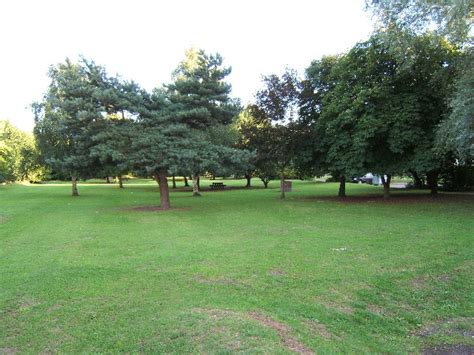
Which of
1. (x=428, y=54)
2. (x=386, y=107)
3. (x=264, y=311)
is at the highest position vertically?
(x=428, y=54)

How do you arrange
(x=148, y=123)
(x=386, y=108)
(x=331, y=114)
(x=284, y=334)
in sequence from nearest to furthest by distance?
(x=284, y=334), (x=148, y=123), (x=386, y=108), (x=331, y=114)

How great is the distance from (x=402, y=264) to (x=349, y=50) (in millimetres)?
15354

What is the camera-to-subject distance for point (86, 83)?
55.3 feet

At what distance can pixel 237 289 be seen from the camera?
19.5 ft

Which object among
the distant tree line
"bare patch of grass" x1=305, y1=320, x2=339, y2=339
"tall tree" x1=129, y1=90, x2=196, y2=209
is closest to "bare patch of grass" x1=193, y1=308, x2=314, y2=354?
"bare patch of grass" x1=305, y1=320, x2=339, y2=339

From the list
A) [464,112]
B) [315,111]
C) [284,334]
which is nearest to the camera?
[284,334]

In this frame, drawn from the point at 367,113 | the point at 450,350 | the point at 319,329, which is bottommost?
the point at 450,350

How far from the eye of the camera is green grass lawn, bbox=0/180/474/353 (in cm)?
435

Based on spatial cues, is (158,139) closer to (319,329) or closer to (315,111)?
(315,111)

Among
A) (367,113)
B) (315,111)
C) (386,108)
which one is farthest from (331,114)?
(315,111)

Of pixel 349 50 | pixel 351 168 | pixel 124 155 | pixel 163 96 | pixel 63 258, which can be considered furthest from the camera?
pixel 349 50

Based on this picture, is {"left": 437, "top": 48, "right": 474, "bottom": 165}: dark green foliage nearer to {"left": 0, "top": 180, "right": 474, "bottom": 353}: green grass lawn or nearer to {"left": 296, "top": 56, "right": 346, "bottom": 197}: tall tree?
{"left": 0, "top": 180, "right": 474, "bottom": 353}: green grass lawn

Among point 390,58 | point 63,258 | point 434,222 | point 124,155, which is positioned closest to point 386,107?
point 390,58

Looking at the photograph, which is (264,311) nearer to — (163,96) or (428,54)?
(163,96)
